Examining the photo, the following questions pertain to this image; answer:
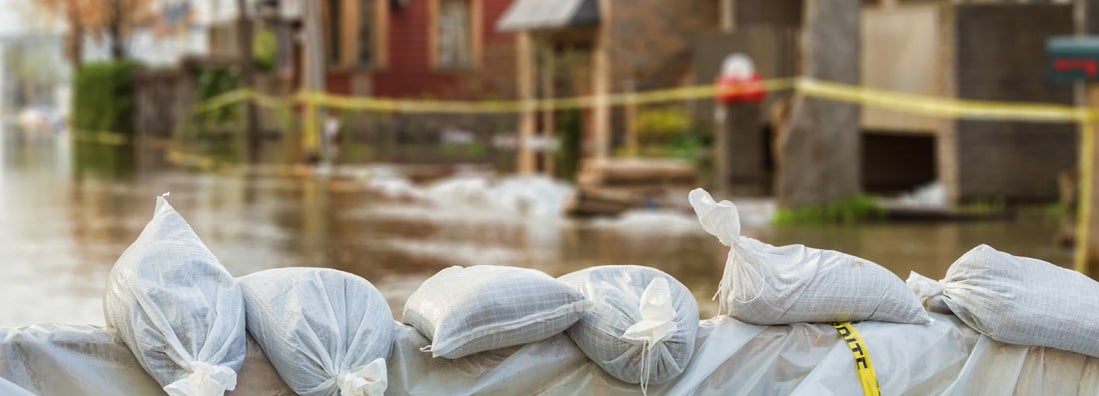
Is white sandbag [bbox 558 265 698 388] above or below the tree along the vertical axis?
below

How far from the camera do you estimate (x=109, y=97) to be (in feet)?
128

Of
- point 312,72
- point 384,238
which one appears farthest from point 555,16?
point 384,238

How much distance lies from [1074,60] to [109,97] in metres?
31.5

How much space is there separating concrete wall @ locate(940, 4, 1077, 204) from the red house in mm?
21793

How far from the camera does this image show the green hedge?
127 feet

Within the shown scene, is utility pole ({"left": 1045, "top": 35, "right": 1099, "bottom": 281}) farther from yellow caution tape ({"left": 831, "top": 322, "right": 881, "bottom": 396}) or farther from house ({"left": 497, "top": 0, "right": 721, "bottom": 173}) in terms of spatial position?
house ({"left": 497, "top": 0, "right": 721, "bottom": 173})

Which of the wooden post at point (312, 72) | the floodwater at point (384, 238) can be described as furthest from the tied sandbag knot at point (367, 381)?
the wooden post at point (312, 72)

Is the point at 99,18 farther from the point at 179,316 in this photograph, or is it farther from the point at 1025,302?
the point at 1025,302

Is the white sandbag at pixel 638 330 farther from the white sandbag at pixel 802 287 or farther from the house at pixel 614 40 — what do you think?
the house at pixel 614 40

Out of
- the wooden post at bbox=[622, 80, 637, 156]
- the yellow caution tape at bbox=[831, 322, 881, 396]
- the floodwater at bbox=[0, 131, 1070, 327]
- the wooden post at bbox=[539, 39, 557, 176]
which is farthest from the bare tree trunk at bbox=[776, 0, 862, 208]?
the wooden post at bbox=[539, 39, 557, 176]

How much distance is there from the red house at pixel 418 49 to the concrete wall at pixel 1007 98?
21793 millimetres

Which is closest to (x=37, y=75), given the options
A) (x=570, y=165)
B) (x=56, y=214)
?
(x=570, y=165)

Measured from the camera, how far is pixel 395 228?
13.9 meters

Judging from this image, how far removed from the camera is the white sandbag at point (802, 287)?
4629mm
